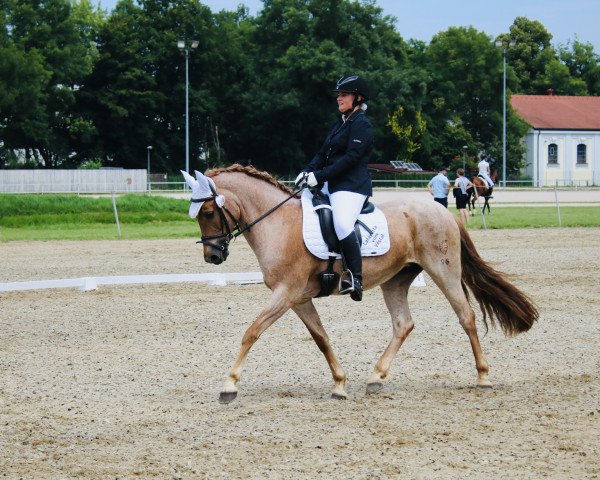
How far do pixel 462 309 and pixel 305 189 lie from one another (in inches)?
71.6

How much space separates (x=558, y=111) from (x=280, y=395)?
8274 cm

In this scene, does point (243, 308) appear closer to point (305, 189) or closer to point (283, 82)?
point (305, 189)

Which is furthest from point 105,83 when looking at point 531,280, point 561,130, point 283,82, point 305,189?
point 305,189

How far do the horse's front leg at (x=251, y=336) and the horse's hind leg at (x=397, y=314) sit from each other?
109cm

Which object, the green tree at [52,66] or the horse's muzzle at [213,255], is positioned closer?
the horse's muzzle at [213,255]

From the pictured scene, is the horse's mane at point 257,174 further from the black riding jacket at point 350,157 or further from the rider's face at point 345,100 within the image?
the rider's face at point 345,100

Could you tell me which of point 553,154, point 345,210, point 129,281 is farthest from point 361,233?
point 553,154

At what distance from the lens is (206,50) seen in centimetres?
7200

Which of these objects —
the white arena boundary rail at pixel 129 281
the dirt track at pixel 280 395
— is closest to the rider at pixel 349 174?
the dirt track at pixel 280 395

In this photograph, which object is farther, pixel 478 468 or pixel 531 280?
pixel 531 280

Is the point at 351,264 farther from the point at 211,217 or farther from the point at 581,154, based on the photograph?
the point at 581,154

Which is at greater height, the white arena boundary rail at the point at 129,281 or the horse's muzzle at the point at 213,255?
the horse's muzzle at the point at 213,255

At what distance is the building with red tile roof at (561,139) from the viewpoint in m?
81.6

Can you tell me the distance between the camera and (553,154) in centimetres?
8269
